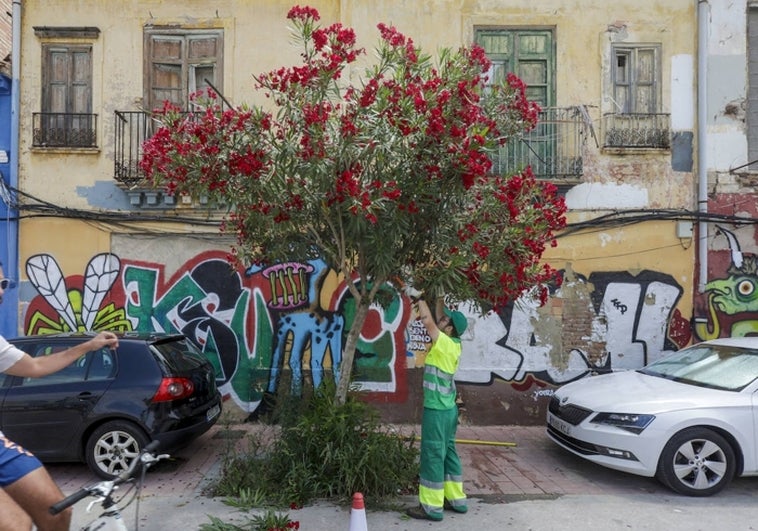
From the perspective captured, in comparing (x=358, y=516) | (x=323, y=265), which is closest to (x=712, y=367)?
(x=358, y=516)

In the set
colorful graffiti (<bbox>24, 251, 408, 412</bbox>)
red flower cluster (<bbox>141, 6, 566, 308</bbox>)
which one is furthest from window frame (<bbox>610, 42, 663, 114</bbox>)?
colorful graffiti (<bbox>24, 251, 408, 412</bbox>)

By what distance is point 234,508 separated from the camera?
5.15m

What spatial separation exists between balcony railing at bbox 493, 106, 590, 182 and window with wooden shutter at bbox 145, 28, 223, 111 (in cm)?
466

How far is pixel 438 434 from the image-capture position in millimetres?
5012

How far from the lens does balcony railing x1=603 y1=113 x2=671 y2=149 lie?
865 cm

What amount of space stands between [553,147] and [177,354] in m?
6.09

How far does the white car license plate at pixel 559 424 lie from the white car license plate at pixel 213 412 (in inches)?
157

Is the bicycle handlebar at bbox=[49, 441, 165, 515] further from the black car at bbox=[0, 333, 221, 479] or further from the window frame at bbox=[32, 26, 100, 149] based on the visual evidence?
the window frame at bbox=[32, 26, 100, 149]

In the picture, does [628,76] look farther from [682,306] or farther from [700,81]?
[682,306]

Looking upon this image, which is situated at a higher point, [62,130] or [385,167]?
[62,130]

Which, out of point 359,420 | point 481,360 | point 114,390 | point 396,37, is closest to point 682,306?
point 481,360

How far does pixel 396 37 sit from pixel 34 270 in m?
6.77

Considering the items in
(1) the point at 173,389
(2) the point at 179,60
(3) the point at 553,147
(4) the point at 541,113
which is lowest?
(1) the point at 173,389

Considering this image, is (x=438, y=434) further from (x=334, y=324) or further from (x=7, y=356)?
(x=334, y=324)
